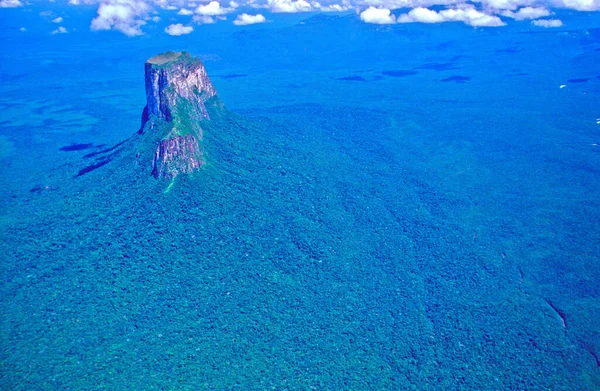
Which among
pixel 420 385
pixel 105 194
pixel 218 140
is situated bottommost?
pixel 420 385

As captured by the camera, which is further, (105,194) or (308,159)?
(308,159)

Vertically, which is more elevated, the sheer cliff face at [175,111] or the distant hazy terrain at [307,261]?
the sheer cliff face at [175,111]

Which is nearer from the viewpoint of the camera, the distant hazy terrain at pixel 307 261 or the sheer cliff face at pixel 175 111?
the distant hazy terrain at pixel 307 261

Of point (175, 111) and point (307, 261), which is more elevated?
point (175, 111)

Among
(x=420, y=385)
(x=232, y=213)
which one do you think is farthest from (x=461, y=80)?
(x=420, y=385)

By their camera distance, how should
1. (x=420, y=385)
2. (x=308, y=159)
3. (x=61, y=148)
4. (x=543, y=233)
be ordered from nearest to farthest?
1. (x=420, y=385)
2. (x=543, y=233)
3. (x=308, y=159)
4. (x=61, y=148)

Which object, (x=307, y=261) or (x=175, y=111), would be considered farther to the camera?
(x=175, y=111)

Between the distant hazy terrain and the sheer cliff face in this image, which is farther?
the sheer cliff face

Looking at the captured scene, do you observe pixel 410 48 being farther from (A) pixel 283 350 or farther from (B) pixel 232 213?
(A) pixel 283 350
